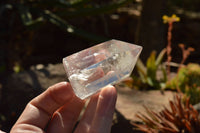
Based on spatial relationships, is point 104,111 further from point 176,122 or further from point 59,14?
point 59,14

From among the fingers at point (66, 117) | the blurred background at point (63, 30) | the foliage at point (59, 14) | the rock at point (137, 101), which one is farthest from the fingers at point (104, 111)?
the foliage at point (59, 14)

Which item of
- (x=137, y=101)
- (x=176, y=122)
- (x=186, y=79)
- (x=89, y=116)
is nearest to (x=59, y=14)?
(x=137, y=101)

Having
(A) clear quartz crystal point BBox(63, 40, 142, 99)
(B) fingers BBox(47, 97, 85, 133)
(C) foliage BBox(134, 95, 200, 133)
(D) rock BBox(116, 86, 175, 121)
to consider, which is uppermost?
(A) clear quartz crystal point BBox(63, 40, 142, 99)

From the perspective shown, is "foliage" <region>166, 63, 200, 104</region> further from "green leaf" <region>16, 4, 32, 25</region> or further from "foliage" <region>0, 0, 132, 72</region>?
"green leaf" <region>16, 4, 32, 25</region>

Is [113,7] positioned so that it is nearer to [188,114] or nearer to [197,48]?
[188,114]

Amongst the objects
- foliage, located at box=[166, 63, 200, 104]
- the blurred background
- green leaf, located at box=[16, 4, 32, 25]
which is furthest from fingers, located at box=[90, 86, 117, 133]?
green leaf, located at box=[16, 4, 32, 25]
